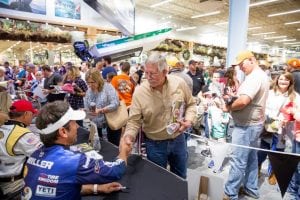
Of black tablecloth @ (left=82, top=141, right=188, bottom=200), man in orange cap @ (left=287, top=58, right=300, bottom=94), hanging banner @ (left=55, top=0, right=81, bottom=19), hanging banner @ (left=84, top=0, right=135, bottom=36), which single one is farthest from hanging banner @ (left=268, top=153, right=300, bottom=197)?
hanging banner @ (left=55, top=0, right=81, bottom=19)

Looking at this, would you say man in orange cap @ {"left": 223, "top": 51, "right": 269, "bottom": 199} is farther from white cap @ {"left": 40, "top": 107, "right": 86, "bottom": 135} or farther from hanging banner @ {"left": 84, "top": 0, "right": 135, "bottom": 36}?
hanging banner @ {"left": 84, "top": 0, "right": 135, "bottom": 36}

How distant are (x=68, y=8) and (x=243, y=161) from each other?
8.27 meters

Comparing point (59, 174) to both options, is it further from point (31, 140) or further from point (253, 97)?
point (253, 97)

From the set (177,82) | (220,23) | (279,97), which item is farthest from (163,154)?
(220,23)

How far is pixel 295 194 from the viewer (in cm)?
308

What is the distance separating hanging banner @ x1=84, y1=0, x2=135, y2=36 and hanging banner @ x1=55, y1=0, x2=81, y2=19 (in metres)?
2.17

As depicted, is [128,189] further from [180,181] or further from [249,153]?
[249,153]

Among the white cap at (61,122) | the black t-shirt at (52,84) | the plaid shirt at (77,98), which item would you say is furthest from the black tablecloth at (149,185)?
the black t-shirt at (52,84)

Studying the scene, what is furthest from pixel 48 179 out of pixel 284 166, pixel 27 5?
pixel 27 5

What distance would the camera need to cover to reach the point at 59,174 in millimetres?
1348

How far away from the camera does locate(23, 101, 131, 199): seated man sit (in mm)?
1349

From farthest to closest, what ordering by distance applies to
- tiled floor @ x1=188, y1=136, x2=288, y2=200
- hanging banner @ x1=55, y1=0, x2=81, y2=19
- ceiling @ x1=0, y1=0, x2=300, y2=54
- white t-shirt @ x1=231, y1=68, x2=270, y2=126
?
ceiling @ x1=0, y1=0, x2=300, y2=54 → hanging banner @ x1=55, y1=0, x2=81, y2=19 → white t-shirt @ x1=231, y1=68, x2=270, y2=126 → tiled floor @ x1=188, y1=136, x2=288, y2=200

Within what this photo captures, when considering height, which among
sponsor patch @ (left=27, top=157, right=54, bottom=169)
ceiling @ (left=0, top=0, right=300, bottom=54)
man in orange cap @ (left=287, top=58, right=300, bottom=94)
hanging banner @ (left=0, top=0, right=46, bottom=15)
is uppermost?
ceiling @ (left=0, top=0, right=300, bottom=54)

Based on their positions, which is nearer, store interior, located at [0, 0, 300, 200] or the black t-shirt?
the black t-shirt
